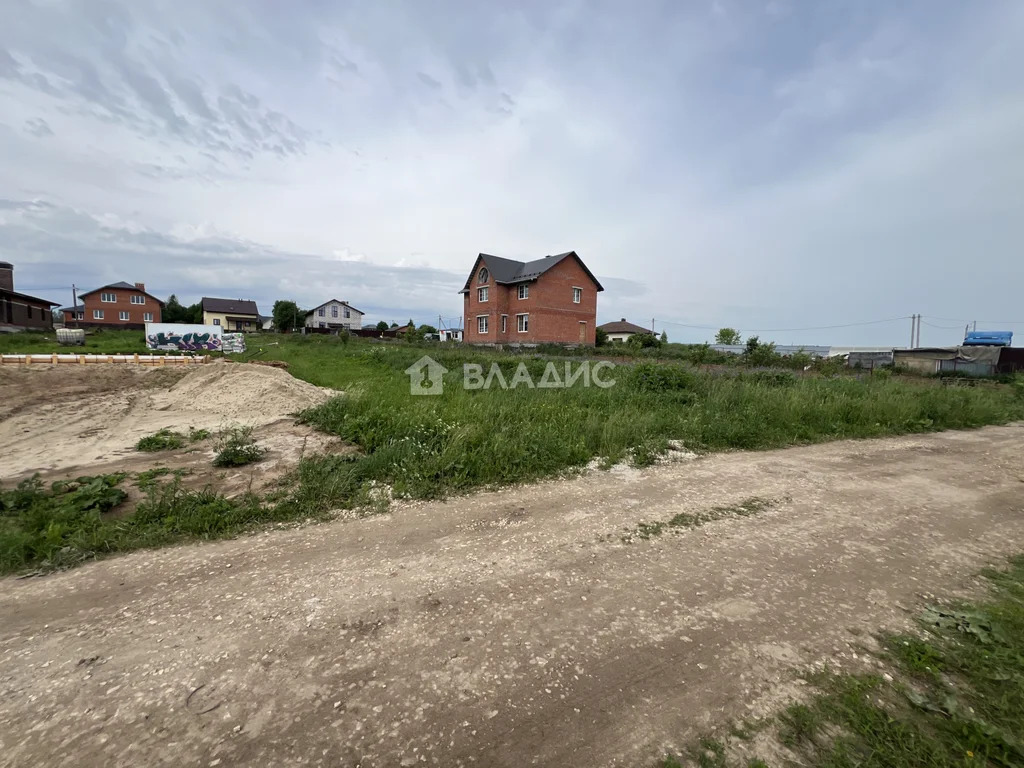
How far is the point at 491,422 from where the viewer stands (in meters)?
7.35

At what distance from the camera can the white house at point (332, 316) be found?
70.9m

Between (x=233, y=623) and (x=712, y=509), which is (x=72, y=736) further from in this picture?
(x=712, y=509)

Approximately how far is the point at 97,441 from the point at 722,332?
58296 millimetres

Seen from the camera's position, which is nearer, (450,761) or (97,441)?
(450,761)

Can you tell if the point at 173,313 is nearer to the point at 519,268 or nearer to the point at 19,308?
the point at 19,308

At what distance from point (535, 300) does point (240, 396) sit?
26744 millimetres

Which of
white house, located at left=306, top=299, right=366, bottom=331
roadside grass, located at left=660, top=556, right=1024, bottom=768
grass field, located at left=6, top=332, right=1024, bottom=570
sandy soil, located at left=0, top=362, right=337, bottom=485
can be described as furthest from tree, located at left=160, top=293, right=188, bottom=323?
roadside grass, located at left=660, top=556, right=1024, bottom=768

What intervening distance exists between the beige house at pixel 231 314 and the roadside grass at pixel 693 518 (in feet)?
235

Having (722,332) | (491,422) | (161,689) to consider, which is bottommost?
(161,689)

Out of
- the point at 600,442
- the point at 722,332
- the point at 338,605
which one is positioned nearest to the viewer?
the point at 338,605

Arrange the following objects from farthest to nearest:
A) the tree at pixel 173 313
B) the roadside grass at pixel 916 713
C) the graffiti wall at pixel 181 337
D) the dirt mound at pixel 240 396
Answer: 1. the tree at pixel 173 313
2. the graffiti wall at pixel 181 337
3. the dirt mound at pixel 240 396
4. the roadside grass at pixel 916 713

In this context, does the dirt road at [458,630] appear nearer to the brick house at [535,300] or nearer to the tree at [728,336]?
the brick house at [535,300]

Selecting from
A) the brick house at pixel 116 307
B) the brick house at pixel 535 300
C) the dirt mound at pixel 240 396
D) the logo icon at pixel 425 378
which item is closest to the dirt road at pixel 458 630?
the dirt mound at pixel 240 396

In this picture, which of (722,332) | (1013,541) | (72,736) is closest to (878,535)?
(1013,541)
